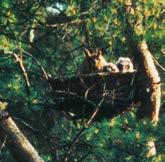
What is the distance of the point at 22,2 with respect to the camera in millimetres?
7320

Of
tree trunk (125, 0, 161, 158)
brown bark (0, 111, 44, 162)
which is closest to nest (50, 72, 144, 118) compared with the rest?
tree trunk (125, 0, 161, 158)

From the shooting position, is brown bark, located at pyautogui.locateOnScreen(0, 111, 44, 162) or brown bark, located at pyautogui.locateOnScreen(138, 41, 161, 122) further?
brown bark, located at pyautogui.locateOnScreen(138, 41, 161, 122)

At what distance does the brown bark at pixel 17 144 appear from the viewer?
6.96 metres

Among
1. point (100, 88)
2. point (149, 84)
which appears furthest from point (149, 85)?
point (100, 88)

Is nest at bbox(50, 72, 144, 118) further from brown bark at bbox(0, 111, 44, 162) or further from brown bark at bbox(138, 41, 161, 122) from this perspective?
brown bark at bbox(0, 111, 44, 162)

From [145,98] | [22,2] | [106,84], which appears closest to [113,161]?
[106,84]

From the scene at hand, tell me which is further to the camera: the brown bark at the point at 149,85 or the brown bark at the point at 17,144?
the brown bark at the point at 149,85

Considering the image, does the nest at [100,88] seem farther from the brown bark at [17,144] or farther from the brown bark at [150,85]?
the brown bark at [17,144]

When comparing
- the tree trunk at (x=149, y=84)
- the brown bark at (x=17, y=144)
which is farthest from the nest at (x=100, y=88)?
the brown bark at (x=17, y=144)

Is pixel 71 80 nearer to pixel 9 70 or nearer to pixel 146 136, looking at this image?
pixel 9 70

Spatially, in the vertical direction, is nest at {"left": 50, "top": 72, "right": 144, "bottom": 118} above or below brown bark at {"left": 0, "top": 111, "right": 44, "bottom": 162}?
above

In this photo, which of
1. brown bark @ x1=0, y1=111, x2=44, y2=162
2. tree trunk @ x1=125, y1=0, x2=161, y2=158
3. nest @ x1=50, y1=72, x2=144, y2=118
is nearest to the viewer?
brown bark @ x1=0, y1=111, x2=44, y2=162

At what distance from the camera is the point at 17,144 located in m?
7.00

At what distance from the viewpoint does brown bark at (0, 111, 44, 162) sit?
274 inches
